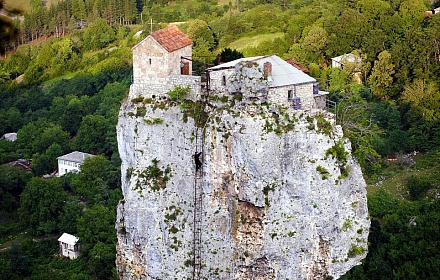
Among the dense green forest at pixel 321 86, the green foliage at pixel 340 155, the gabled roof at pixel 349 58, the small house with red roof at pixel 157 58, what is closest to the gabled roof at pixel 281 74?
the small house with red roof at pixel 157 58

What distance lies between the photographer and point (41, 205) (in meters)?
52.4

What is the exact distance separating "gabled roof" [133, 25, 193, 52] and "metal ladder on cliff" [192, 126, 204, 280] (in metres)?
2.68

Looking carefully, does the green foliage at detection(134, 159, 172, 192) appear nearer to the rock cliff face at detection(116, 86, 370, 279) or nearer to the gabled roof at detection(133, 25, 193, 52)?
the rock cliff face at detection(116, 86, 370, 279)

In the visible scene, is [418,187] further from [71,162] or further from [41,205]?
[71,162]

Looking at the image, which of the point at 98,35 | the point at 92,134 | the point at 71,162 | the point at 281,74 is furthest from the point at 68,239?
the point at 98,35

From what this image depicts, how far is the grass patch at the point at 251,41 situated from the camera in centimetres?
6050

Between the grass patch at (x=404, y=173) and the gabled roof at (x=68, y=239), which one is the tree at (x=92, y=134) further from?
the grass patch at (x=404, y=173)

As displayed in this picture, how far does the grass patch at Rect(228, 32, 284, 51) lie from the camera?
6050 centimetres

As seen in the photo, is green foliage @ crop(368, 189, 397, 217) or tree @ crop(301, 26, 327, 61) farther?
tree @ crop(301, 26, 327, 61)

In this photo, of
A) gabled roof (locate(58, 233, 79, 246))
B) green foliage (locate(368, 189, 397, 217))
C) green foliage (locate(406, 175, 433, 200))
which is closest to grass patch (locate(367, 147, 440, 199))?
green foliage (locate(406, 175, 433, 200))

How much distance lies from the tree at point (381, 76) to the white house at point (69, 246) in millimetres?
22567

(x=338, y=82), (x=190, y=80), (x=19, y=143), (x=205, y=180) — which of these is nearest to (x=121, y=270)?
(x=205, y=180)

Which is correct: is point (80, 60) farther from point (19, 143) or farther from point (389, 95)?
point (389, 95)

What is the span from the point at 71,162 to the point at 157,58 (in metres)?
40.1
